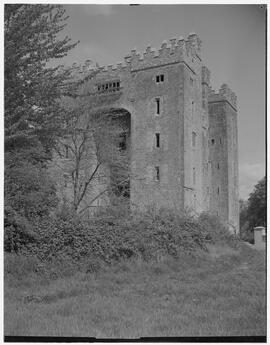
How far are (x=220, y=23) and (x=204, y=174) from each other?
2262cm

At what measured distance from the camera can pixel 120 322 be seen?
21.0 ft

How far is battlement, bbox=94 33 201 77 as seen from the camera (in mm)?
26141

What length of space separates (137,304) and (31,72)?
4.17 metres

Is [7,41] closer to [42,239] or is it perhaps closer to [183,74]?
[42,239]

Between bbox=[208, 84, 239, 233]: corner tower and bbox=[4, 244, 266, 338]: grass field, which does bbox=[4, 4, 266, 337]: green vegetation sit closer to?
bbox=[4, 244, 266, 338]: grass field

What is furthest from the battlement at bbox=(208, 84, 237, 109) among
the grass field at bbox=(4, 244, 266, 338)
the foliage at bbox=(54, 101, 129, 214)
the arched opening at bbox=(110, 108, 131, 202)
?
the grass field at bbox=(4, 244, 266, 338)

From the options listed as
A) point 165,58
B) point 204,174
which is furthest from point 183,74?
point 204,174

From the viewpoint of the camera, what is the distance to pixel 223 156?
3325 centimetres

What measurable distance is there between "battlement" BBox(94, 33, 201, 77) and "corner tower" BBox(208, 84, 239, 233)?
20.4 feet

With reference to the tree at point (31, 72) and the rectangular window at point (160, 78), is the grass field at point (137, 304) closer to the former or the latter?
the tree at point (31, 72)

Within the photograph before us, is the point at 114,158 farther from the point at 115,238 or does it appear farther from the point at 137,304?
the point at 137,304

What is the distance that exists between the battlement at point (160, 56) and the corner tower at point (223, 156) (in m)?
6.22

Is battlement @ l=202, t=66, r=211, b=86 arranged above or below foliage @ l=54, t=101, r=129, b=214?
above

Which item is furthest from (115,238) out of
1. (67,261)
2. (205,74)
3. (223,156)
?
(223,156)
